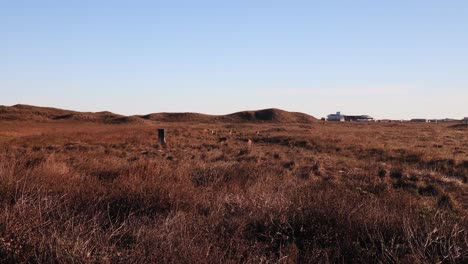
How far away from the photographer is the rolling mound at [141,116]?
248 feet

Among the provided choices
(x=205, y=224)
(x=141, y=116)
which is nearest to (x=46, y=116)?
(x=141, y=116)

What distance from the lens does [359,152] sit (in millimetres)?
21375

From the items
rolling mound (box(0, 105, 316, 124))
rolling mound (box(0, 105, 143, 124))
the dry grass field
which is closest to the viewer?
the dry grass field

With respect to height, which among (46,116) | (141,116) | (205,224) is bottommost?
(205,224)

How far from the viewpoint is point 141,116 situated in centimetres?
10575

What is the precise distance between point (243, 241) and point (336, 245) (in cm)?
111

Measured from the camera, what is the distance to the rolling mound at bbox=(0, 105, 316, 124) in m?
75.5

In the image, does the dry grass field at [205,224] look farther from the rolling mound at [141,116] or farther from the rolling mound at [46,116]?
Result: the rolling mound at [46,116]

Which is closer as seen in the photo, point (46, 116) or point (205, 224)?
point (205, 224)

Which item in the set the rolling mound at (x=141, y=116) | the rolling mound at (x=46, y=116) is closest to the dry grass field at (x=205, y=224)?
the rolling mound at (x=141, y=116)

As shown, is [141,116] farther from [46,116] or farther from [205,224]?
[205,224]

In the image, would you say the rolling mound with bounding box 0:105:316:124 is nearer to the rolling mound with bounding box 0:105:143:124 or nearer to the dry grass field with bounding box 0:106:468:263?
the rolling mound with bounding box 0:105:143:124

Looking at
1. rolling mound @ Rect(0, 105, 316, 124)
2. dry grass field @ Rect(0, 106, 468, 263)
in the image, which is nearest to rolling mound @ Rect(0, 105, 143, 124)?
rolling mound @ Rect(0, 105, 316, 124)

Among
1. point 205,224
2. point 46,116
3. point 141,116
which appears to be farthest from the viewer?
point 141,116
